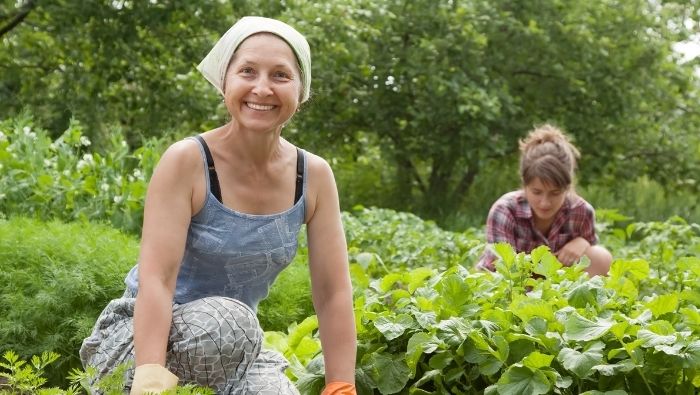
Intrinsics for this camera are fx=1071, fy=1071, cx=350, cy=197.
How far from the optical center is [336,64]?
8766 mm

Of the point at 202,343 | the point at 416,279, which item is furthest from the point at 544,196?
the point at 202,343

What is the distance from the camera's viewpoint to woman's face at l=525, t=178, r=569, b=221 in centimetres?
458

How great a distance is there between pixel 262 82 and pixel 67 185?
2525 mm

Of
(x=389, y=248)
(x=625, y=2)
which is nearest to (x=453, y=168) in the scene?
(x=625, y=2)

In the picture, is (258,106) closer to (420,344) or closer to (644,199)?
(420,344)

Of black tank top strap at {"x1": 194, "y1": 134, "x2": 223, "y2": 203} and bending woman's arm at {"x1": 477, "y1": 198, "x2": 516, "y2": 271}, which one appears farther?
bending woman's arm at {"x1": 477, "y1": 198, "x2": 516, "y2": 271}

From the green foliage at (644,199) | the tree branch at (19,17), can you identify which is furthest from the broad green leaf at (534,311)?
the green foliage at (644,199)

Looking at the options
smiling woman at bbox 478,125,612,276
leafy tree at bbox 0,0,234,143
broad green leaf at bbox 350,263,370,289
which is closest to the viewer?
broad green leaf at bbox 350,263,370,289

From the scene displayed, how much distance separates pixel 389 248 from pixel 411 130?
4.60 m

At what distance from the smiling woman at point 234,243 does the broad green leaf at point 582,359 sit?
51cm

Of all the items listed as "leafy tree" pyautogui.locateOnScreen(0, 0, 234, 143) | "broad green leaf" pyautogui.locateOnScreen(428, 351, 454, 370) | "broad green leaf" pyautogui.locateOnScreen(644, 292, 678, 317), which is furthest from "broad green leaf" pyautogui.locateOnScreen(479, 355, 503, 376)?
"leafy tree" pyautogui.locateOnScreen(0, 0, 234, 143)

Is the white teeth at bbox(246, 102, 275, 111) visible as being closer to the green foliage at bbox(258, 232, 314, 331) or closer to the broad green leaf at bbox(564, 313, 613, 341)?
the broad green leaf at bbox(564, 313, 613, 341)

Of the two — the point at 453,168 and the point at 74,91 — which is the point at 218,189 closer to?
the point at 74,91

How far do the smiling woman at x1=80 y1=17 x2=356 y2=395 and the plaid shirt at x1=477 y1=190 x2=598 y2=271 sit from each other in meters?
2.14
